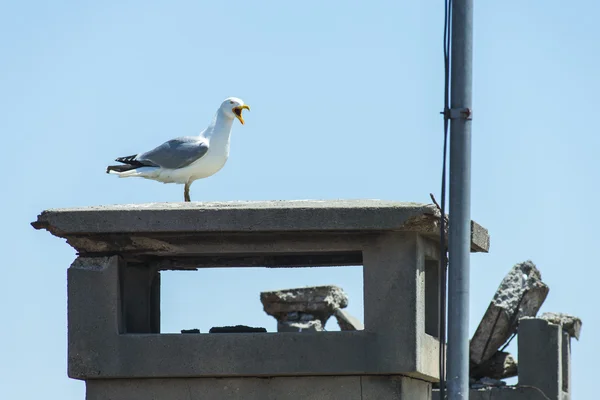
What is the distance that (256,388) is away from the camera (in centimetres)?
604

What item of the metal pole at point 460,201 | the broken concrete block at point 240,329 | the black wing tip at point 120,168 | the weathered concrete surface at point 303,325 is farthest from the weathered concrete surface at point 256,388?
the weathered concrete surface at point 303,325

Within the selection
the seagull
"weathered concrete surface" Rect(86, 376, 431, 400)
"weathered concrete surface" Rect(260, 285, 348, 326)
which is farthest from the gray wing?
"weathered concrete surface" Rect(260, 285, 348, 326)

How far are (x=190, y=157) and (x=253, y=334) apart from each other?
10.2 ft

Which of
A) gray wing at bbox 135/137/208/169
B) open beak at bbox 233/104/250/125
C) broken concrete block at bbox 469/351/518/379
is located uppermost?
open beak at bbox 233/104/250/125

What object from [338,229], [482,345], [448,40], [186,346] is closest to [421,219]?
[338,229]

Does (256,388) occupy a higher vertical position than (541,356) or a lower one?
higher

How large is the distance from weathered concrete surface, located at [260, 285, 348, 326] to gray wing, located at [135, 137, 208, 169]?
24.6 feet

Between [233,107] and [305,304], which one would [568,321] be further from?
[233,107]

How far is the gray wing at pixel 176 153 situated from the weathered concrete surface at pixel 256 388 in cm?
301

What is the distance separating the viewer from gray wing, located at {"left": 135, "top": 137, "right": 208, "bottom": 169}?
8945 millimetres

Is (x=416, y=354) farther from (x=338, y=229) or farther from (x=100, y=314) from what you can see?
(x=100, y=314)

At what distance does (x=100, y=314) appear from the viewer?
6.15 m

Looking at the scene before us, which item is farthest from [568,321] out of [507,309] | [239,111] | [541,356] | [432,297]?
[432,297]

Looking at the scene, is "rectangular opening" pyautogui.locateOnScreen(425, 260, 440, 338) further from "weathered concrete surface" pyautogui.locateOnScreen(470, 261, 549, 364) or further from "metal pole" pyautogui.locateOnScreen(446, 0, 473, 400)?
"weathered concrete surface" pyautogui.locateOnScreen(470, 261, 549, 364)
